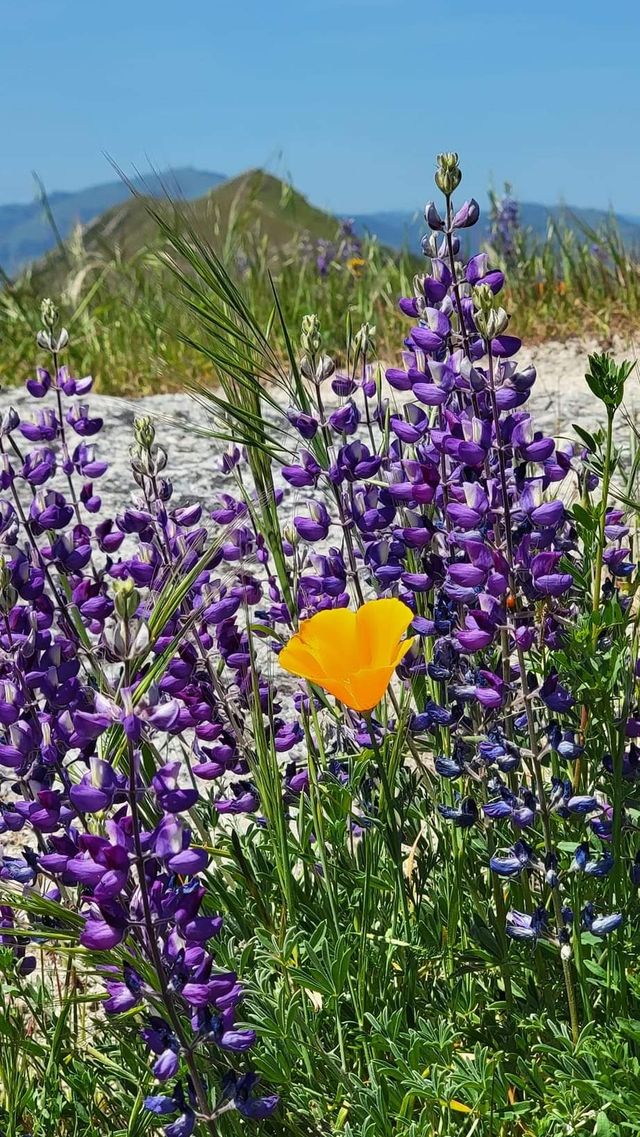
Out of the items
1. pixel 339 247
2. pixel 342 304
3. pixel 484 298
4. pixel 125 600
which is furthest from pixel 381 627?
pixel 339 247

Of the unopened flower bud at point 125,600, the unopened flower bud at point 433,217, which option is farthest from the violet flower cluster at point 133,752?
the unopened flower bud at point 433,217

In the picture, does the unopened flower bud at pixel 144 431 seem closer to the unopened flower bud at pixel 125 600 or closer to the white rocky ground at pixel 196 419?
the unopened flower bud at pixel 125 600

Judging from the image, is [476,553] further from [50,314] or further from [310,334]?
[50,314]

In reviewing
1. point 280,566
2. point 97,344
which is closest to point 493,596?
point 280,566

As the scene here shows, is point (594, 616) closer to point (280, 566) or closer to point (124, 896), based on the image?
point (280, 566)

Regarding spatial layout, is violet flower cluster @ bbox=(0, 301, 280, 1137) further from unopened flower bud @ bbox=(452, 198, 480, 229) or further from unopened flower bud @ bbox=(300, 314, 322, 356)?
unopened flower bud @ bbox=(452, 198, 480, 229)
